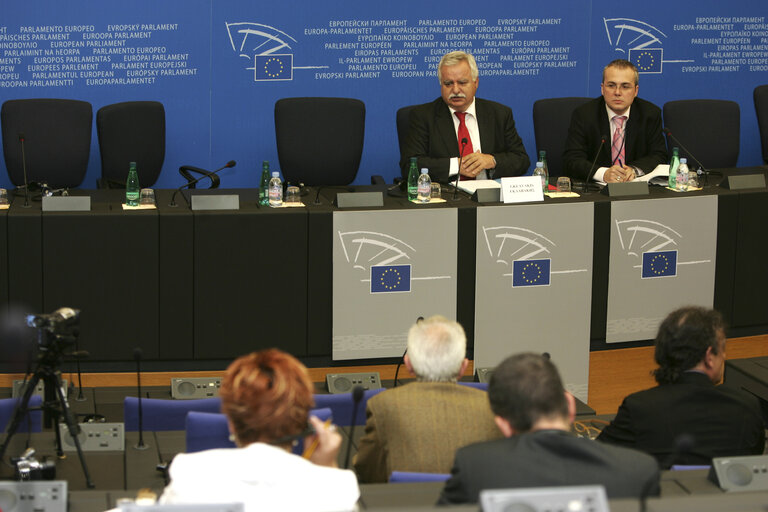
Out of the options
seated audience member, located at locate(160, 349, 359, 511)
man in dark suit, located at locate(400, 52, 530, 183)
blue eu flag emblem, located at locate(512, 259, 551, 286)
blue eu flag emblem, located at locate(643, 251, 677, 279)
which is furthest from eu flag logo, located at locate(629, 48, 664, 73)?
seated audience member, located at locate(160, 349, 359, 511)

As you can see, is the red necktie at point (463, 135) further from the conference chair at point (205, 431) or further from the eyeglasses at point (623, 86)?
the conference chair at point (205, 431)

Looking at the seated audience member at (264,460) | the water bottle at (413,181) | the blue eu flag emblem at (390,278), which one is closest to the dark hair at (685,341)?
the seated audience member at (264,460)

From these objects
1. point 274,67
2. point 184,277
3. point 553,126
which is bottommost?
point 184,277

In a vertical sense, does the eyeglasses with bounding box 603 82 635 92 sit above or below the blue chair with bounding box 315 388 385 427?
above

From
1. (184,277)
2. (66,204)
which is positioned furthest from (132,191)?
(184,277)

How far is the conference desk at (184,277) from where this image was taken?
15.0ft

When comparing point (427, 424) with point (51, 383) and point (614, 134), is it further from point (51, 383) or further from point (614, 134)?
point (614, 134)

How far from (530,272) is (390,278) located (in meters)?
0.66

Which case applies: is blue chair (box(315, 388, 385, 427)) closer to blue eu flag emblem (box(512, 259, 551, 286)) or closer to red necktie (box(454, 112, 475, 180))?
blue eu flag emblem (box(512, 259, 551, 286))

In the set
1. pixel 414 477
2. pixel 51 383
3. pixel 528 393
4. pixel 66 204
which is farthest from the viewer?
pixel 66 204

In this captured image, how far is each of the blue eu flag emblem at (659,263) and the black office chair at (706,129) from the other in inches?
55.1

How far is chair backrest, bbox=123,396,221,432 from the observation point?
298cm

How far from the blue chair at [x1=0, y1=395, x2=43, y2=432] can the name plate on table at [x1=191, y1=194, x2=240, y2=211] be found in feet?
5.74

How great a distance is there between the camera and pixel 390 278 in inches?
184
